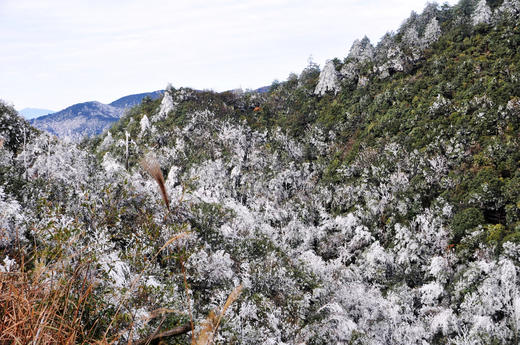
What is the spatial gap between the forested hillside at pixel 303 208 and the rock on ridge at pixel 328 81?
0.73 feet

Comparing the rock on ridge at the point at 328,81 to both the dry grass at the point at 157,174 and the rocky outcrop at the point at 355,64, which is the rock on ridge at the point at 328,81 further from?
the dry grass at the point at 157,174

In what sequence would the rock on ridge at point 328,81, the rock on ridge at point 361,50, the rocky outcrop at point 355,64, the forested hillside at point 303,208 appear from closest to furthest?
the forested hillside at point 303,208 → the rocky outcrop at point 355,64 → the rock on ridge at point 328,81 → the rock on ridge at point 361,50

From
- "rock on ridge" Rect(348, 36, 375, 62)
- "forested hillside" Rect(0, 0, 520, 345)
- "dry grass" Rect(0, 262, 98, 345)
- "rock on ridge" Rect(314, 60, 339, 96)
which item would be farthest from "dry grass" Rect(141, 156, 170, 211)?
"rock on ridge" Rect(348, 36, 375, 62)

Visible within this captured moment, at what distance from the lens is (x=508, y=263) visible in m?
19.4

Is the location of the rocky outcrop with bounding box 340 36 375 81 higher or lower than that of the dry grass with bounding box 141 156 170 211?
higher

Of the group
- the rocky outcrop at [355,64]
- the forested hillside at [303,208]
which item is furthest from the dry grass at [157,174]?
the rocky outcrop at [355,64]

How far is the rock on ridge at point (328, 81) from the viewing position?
5041 centimetres

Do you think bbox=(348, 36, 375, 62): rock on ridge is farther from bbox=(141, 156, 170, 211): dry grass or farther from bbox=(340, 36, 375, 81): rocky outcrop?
bbox=(141, 156, 170, 211): dry grass

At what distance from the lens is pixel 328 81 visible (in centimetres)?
5112

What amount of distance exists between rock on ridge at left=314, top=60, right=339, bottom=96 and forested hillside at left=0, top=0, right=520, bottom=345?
8.8 inches

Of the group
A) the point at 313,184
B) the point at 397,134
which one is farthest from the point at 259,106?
the point at 397,134

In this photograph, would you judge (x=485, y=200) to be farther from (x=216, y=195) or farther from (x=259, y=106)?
(x=259, y=106)

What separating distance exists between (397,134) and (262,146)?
62.4 ft

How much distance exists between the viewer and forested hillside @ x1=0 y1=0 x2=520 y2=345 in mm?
5602
